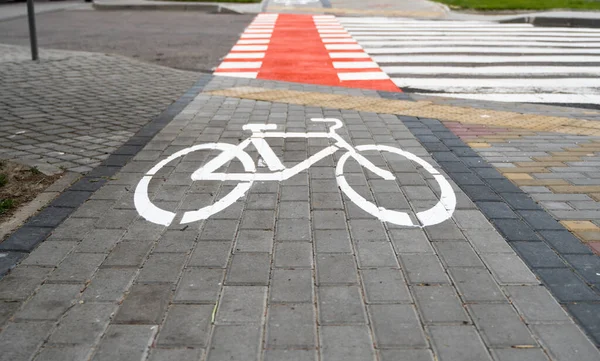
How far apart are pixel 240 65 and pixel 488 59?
556cm

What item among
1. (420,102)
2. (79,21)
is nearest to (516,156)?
(420,102)

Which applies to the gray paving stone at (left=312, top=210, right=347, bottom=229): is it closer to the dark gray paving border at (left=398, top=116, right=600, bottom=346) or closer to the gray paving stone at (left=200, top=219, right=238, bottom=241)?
the gray paving stone at (left=200, top=219, right=238, bottom=241)

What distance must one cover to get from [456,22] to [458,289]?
19.5m

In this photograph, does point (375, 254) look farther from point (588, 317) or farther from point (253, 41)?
point (253, 41)

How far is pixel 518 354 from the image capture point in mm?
3074

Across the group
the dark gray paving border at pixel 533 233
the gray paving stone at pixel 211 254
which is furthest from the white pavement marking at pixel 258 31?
the gray paving stone at pixel 211 254

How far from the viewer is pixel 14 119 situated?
7.95 meters

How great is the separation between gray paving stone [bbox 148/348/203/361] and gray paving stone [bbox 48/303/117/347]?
355 millimetres

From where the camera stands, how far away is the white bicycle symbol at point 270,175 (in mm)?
4839

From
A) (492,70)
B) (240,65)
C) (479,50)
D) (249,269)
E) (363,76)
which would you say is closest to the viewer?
(249,269)

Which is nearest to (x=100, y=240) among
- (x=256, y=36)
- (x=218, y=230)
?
(x=218, y=230)

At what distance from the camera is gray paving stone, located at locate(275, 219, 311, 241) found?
4.44m

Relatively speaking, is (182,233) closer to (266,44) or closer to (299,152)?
(299,152)

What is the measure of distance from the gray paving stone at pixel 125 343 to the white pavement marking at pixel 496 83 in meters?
8.35
